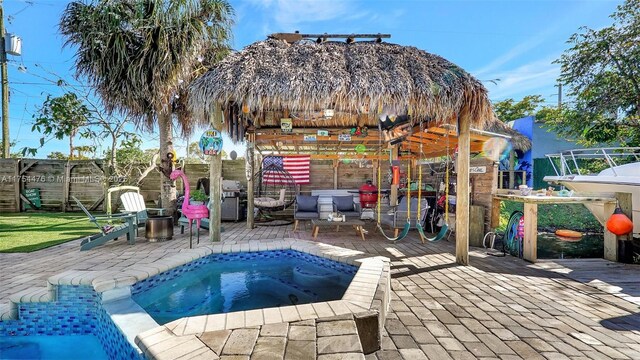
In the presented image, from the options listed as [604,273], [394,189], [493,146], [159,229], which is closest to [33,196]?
[159,229]

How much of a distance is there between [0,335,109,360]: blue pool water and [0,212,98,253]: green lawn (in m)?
3.30

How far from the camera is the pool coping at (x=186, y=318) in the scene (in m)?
2.03

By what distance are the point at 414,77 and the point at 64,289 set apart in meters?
5.47

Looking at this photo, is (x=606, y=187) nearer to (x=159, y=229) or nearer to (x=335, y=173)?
(x=335, y=173)

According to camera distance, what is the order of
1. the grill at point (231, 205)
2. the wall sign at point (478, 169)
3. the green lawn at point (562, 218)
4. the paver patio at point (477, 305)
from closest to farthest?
the paver patio at point (477, 305) → the wall sign at point (478, 169) → the green lawn at point (562, 218) → the grill at point (231, 205)

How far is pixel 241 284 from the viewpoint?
400 cm

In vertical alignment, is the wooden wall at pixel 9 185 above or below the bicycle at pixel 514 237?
above

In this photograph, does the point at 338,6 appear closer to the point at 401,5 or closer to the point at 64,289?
the point at 401,5

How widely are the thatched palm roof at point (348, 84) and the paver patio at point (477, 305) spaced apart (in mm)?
2476

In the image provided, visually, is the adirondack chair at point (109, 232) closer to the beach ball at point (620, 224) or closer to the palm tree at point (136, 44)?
the palm tree at point (136, 44)

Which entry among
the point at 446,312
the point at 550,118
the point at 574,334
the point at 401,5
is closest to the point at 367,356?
the point at 446,312

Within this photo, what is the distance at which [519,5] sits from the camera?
27.2ft

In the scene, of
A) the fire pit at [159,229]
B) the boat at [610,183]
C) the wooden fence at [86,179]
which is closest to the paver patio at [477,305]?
the fire pit at [159,229]

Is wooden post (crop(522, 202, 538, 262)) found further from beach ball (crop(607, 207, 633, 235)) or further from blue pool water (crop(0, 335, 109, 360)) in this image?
blue pool water (crop(0, 335, 109, 360))
